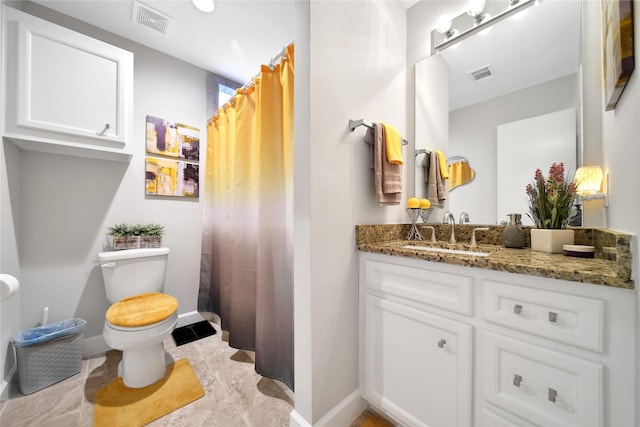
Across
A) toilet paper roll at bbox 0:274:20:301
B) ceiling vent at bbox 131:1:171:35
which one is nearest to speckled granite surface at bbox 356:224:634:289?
toilet paper roll at bbox 0:274:20:301

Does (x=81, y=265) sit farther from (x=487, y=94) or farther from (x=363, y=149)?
(x=487, y=94)

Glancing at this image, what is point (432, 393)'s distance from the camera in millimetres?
945

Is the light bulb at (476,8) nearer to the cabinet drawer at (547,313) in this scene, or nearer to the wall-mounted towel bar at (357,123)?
the wall-mounted towel bar at (357,123)

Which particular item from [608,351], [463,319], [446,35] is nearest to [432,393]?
[463,319]

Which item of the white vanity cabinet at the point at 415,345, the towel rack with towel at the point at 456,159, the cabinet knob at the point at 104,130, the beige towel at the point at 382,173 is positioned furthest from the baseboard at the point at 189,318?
the towel rack with towel at the point at 456,159

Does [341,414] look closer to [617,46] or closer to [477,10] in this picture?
[617,46]

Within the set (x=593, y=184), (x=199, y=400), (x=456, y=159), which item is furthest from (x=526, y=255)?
(x=199, y=400)

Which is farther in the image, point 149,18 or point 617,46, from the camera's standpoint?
point 149,18

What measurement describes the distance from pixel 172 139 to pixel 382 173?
187 cm

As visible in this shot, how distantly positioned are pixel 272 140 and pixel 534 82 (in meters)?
1.39

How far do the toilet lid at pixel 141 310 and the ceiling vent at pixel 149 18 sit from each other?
6.37ft

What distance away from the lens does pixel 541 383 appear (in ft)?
2.30

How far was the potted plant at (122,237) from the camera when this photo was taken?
1.72 meters

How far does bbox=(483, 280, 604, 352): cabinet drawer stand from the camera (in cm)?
62
